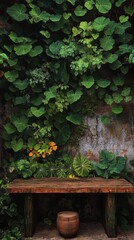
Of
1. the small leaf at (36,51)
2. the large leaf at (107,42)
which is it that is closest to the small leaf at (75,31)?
the large leaf at (107,42)

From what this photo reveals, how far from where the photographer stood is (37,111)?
4051mm

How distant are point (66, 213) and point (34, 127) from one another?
121cm

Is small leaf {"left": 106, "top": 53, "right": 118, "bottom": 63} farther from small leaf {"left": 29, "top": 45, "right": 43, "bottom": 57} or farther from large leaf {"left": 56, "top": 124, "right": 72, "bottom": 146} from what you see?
large leaf {"left": 56, "top": 124, "right": 72, "bottom": 146}

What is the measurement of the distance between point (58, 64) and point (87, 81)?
0.45 m

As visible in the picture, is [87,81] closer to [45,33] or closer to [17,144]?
[45,33]

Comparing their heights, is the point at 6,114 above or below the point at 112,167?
above

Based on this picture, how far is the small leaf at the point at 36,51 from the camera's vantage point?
4034 mm

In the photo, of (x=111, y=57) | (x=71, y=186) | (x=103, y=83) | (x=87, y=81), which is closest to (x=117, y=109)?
(x=103, y=83)

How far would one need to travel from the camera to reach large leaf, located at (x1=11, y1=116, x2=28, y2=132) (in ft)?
13.2

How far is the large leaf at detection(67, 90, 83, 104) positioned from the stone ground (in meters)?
1.63

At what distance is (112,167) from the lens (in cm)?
396

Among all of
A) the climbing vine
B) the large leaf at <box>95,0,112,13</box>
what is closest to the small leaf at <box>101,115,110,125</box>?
the climbing vine

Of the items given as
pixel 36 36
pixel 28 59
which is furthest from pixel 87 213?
pixel 36 36

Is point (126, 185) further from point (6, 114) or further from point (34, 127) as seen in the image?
point (6, 114)
